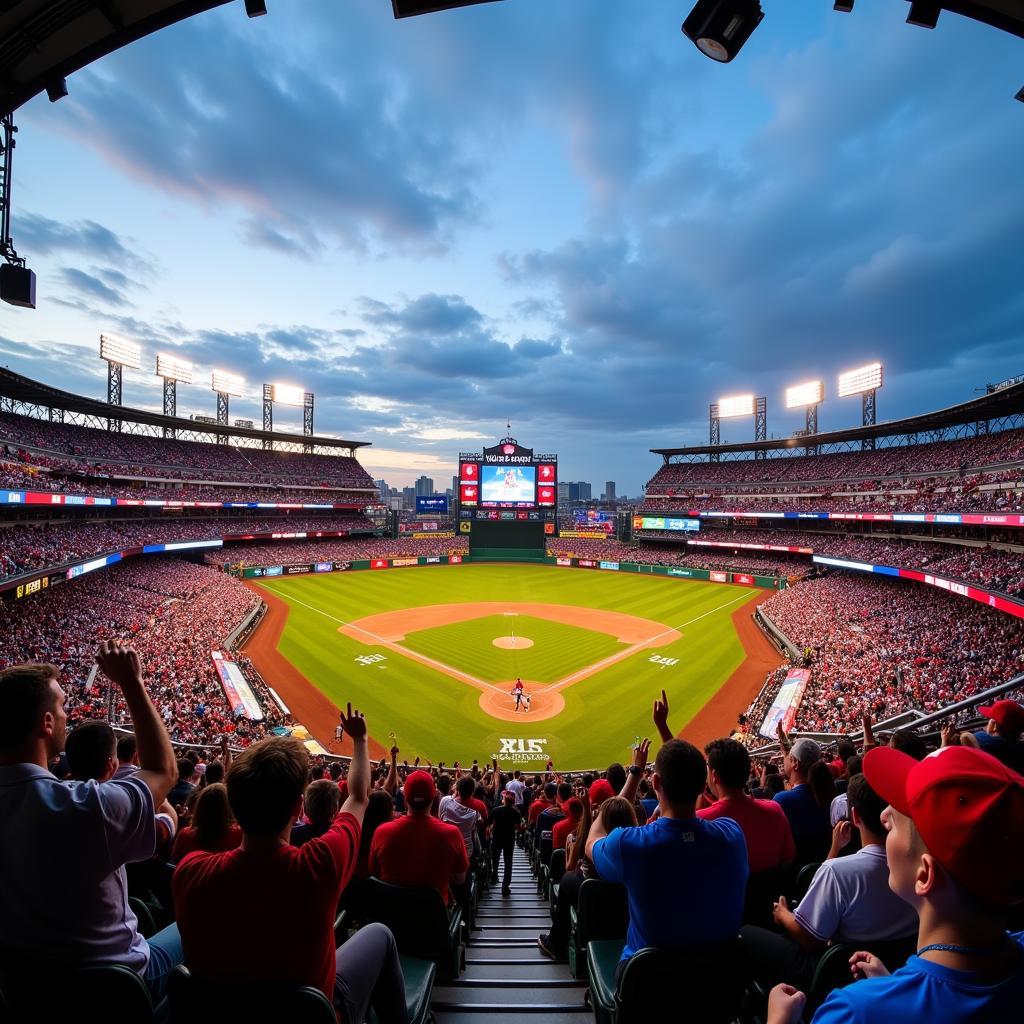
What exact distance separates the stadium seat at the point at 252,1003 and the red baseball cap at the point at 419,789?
200 centimetres

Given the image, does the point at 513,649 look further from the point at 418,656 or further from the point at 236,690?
the point at 236,690

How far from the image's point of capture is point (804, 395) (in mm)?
66875

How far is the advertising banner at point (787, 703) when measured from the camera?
67.2ft

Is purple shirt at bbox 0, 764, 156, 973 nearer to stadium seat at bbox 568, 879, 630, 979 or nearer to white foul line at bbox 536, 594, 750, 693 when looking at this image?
stadium seat at bbox 568, 879, 630, 979

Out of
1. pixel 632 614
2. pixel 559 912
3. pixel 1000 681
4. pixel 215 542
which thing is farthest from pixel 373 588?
pixel 559 912

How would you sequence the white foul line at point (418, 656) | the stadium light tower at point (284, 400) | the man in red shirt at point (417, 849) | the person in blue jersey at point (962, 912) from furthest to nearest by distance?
the stadium light tower at point (284, 400)
the white foul line at point (418, 656)
the man in red shirt at point (417, 849)
the person in blue jersey at point (962, 912)

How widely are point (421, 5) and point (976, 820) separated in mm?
8648

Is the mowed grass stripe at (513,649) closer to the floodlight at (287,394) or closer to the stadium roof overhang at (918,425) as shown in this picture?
the stadium roof overhang at (918,425)

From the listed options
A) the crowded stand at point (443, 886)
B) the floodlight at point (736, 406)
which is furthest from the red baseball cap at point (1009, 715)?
the floodlight at point (736, 406)

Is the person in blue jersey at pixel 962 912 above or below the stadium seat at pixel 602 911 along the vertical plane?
above

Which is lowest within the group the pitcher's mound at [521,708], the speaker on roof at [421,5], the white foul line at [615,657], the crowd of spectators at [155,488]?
the pitcher's mound at [521,708]

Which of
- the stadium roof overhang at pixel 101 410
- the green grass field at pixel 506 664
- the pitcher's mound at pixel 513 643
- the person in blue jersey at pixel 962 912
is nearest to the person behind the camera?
the person in blue jersey at pixel 962 912

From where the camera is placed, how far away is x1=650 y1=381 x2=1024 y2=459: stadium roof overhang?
3532 cm

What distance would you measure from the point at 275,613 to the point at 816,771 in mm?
40867
